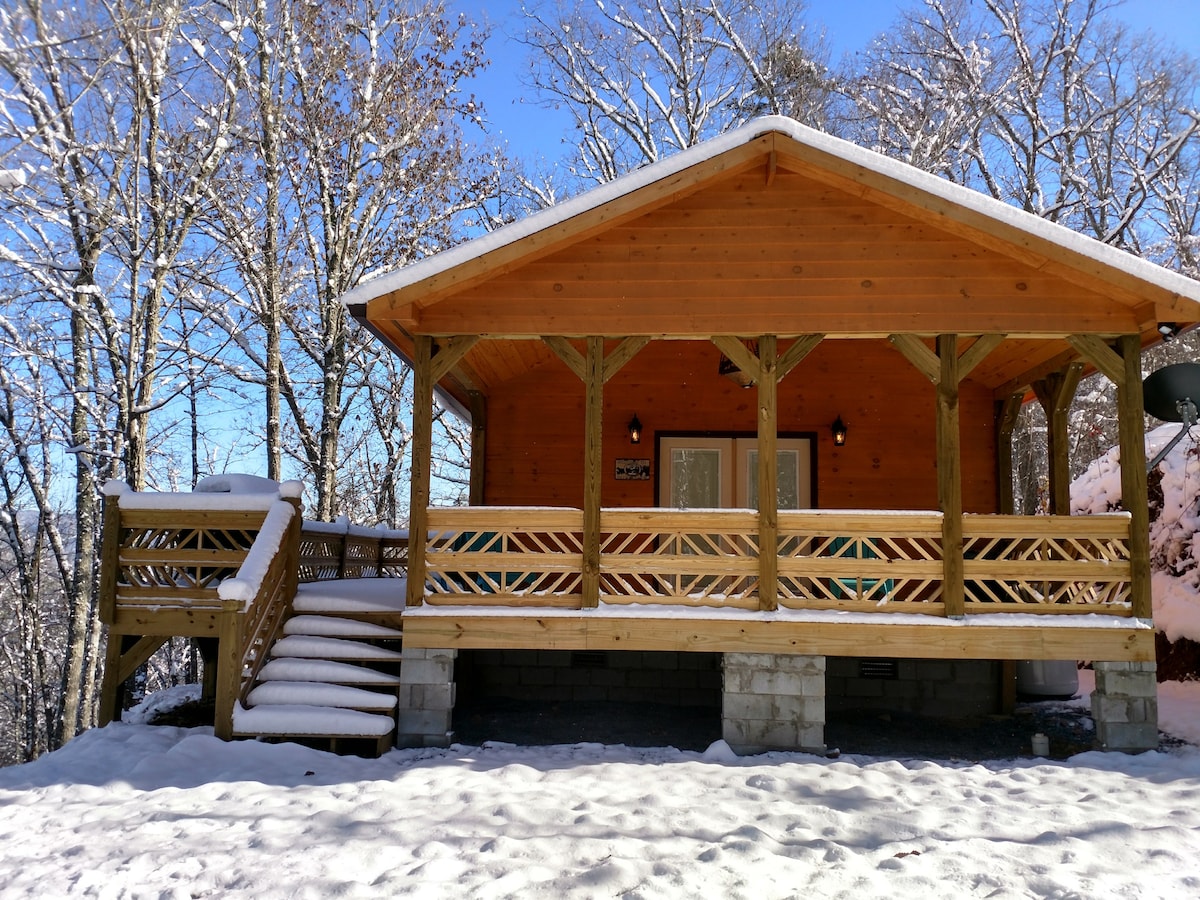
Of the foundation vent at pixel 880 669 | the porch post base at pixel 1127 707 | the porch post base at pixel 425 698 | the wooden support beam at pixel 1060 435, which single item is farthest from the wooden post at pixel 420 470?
the wooden support beam at pixel 1060 435

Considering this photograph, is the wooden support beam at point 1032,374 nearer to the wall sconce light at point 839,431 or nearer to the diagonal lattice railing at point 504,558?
the wall sconce light at point 839,431

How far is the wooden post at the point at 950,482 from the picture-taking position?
7465 millimetres

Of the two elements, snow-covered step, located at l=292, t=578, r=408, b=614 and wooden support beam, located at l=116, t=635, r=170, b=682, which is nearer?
wooden support beam, located at l=116, t=635, r=170, b=682

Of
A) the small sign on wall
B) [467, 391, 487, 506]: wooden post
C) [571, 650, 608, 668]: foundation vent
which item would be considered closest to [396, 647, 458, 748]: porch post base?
[571, 650, 608, 668]: foundation vent

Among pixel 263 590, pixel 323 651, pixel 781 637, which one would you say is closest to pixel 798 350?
pixel 781 637

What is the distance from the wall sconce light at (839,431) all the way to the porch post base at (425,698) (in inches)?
212

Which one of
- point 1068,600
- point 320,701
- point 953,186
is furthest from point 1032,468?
point 320,701

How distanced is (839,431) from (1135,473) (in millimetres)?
3289

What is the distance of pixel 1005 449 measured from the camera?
10.2 meters

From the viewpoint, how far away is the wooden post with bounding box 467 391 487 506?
34.0 feet

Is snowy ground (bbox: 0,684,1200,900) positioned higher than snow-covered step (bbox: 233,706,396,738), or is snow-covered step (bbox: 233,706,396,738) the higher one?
snow-covered step (bbox: 233,706,396,738)

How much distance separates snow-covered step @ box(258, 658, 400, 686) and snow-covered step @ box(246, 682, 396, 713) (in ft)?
0.36

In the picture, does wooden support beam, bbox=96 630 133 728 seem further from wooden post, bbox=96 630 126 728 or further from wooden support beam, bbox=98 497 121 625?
wooden support beam, bbox=98 497 121 625

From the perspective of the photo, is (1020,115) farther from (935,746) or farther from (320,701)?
(320,701)
